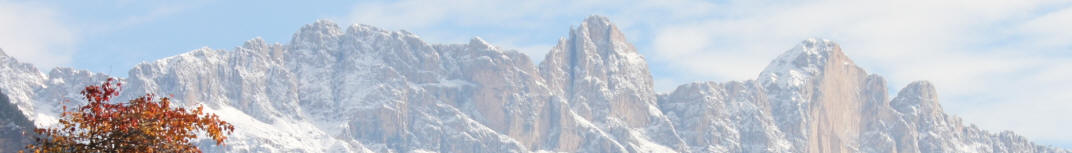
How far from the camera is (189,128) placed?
157 feet

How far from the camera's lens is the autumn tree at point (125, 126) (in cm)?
4722

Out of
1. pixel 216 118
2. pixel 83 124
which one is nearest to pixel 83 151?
pixel 83 124

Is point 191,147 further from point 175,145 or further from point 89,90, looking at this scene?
point 89,90

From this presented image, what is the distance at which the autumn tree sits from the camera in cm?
4722

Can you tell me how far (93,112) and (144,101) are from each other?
1.52 m

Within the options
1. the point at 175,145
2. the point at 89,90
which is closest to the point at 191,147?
the point at 175,145

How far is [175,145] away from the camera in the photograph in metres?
48.2

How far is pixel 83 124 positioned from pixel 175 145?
268 cm

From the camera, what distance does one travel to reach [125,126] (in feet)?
155

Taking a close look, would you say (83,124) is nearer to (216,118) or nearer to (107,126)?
(107,126)

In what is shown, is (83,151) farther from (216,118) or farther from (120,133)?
(216,118)

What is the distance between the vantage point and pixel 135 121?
155ft

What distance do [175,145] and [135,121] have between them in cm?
145

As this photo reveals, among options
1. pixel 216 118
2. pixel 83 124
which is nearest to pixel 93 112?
pixel 83 124
